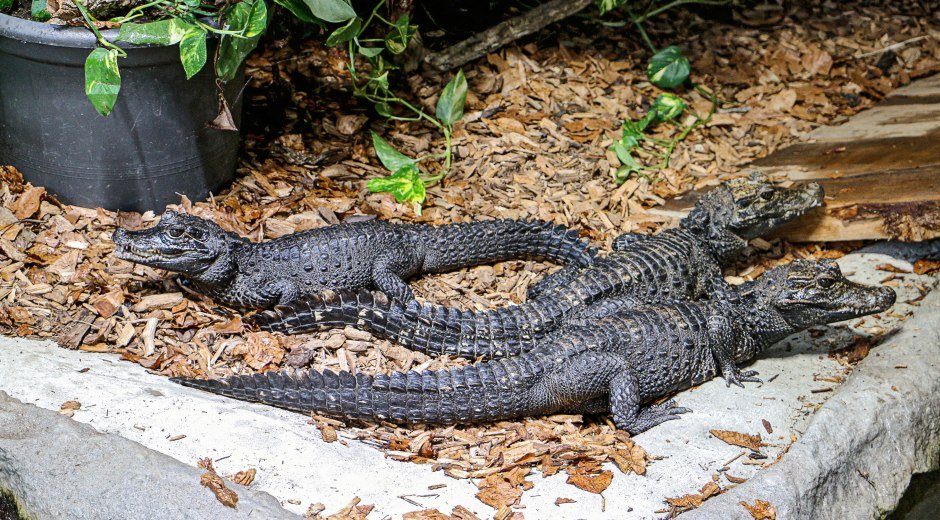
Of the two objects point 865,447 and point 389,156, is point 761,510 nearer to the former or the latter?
point 865,447

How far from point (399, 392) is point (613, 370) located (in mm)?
1052

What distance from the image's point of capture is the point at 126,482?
291 cm

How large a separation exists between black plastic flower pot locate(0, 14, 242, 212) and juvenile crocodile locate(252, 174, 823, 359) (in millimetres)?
1042

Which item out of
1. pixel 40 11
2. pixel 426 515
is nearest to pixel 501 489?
pixel 426 515

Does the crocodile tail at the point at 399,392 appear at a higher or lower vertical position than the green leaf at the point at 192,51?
lower

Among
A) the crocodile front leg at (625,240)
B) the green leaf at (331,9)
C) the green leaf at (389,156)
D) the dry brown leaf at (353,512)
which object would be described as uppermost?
the green leaf at (331,9)

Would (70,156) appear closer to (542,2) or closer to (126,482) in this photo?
(126,482)

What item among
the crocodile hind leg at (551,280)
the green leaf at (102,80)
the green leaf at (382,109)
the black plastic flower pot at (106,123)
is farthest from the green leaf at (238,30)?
the crocodile hind leg at (551,280)

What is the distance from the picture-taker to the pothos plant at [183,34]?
12.2ft

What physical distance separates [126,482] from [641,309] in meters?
2.63

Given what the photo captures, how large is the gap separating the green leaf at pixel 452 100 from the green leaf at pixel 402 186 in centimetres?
73

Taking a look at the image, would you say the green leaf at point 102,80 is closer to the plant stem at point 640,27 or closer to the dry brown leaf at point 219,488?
the dry brown leaf at point 219,488

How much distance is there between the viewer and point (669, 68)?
20.7ft

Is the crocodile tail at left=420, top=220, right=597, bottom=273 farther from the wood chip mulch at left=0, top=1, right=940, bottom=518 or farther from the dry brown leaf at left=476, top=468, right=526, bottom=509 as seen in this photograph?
the dry brown leaf at left=476, top=468, right=526, bottom=509
